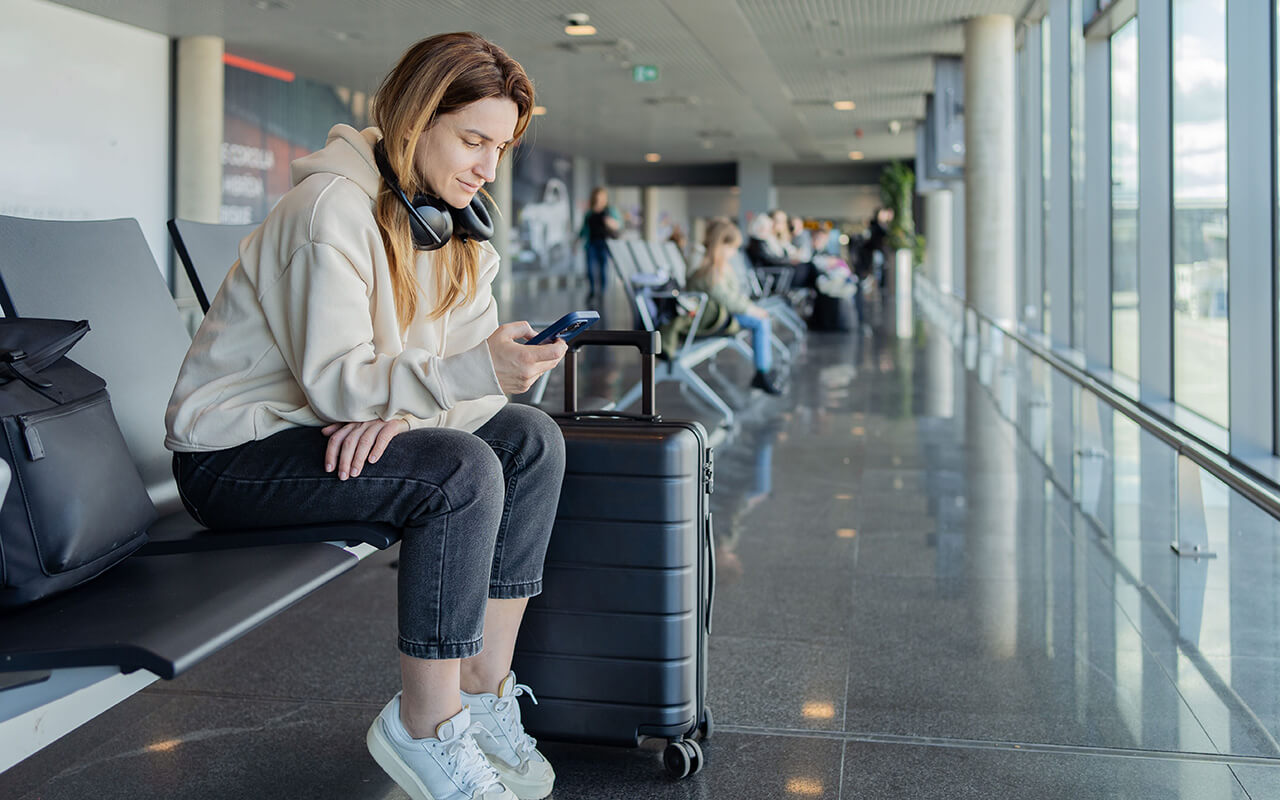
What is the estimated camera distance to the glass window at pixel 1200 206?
182 inches

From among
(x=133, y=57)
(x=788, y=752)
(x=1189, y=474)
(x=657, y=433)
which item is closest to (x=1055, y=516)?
(x=1189, y=474)

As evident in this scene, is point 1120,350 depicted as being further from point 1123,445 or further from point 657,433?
point 657,433

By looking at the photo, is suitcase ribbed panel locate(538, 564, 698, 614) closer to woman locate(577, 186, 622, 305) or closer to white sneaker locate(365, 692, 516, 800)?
white sneaker locate(365, 692, 516, 800)

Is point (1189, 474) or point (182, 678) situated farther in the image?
point (1189, 474)

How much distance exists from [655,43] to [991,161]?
3528mm

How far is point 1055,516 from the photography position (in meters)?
3.93

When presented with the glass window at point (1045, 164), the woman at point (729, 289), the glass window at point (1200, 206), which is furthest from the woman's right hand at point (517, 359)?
the glass window at point (1045, 164)

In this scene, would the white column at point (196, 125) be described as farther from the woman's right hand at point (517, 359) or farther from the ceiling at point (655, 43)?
the woman's right hand at point (517, 359)

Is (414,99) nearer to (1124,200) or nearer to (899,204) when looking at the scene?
(1124,200)

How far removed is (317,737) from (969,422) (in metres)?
4.74

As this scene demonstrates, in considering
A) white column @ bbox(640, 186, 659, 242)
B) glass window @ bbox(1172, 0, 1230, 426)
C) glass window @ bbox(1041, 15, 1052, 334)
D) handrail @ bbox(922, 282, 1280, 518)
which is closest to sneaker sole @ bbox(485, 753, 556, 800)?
handrail @ bbox(922, 282, 1280, 518)

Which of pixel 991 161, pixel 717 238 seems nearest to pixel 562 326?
pixel 717 238

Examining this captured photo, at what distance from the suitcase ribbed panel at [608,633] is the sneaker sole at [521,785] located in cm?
21

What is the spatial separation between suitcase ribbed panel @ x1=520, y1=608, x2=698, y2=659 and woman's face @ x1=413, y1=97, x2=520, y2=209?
27.2 inches
